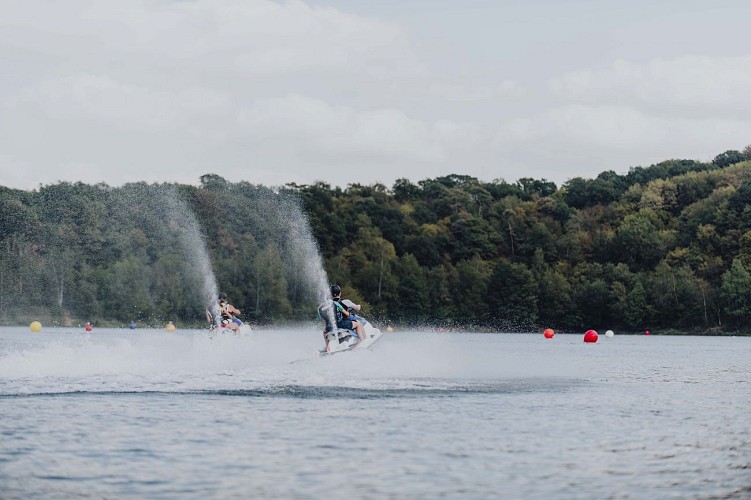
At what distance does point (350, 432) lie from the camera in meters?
17.2

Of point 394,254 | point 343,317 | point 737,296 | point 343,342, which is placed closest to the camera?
point 343,317

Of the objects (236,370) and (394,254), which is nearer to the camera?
(236,370)

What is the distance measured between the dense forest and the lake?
244 ft

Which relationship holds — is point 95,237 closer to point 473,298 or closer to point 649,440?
point 473,298

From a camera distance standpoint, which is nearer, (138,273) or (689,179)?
(138,273)

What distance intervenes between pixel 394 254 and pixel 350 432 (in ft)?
348

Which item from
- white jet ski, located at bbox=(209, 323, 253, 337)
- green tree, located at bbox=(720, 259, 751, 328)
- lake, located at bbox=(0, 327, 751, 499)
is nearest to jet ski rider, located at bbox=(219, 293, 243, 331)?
white jet ski, located at bbox=(209, 323, 253, 337)

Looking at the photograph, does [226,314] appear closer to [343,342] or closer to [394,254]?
[343,342]

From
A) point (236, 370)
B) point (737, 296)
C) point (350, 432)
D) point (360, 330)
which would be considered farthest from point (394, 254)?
point (350, 432)

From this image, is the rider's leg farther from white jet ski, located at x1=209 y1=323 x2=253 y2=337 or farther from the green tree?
the green tree

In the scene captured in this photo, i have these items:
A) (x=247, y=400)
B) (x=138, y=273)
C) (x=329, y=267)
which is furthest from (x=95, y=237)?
(x=247, y=400)

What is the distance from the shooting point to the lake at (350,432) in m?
13.1

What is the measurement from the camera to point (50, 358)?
28.1 metres

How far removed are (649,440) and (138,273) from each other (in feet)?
303
